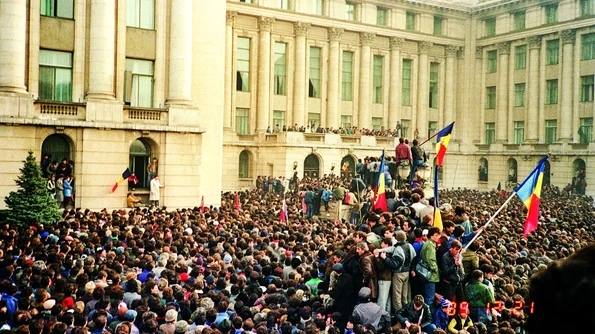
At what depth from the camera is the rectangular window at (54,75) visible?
33031 mm

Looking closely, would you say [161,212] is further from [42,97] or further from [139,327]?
[139,327]

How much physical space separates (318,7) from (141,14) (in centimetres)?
3250

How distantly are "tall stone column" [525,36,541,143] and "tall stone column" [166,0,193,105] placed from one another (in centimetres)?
4421

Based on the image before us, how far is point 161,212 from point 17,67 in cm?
1097

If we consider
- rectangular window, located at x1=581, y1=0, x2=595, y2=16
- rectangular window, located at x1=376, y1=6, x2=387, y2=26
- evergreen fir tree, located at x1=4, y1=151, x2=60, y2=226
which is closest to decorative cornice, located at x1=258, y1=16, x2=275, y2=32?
rectangular window, located at x1=376, y1=6, x2=387, y2=26

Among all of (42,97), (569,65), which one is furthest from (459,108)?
(42,97)

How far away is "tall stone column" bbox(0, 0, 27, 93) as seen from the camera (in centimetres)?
3102

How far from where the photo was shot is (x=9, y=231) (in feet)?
66.1

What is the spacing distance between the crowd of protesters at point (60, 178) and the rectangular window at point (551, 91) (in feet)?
168

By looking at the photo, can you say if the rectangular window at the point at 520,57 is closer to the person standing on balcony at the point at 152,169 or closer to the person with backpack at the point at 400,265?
the person standing on balcony at the point at 152,169

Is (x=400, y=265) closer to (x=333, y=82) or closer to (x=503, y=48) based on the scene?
(x=333, y=82)

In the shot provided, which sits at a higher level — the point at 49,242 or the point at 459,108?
the point at 459,108

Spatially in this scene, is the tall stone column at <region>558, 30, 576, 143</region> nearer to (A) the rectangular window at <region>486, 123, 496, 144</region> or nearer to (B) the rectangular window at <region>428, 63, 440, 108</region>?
(A) the rectangular window at <region>486, 123, 496, 144</region>

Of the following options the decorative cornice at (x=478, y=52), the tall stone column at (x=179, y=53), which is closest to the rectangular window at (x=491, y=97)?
the decorative cornice at (x=478, y=52)
